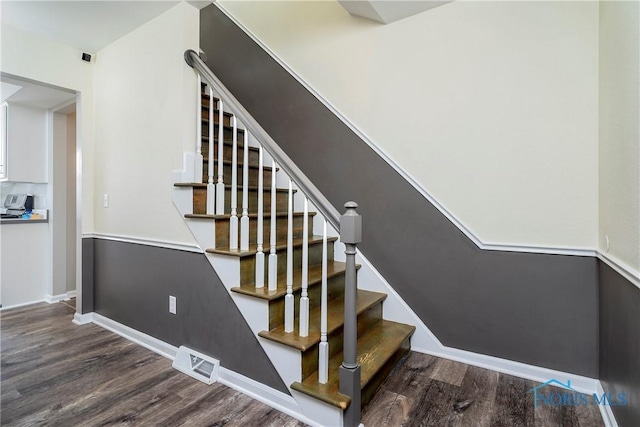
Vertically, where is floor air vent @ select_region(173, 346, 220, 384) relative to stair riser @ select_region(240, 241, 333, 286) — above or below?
below

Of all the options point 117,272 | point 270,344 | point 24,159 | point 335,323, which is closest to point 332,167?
point 335,323

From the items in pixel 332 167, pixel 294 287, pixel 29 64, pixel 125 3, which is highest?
pixel 125 3

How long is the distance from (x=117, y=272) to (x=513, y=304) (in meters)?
2.90

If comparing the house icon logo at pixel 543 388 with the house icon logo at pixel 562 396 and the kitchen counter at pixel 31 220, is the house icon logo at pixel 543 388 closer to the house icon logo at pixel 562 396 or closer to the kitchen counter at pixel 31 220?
the house icon logo at pixel 562 396

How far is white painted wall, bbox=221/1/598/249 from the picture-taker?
1639mm

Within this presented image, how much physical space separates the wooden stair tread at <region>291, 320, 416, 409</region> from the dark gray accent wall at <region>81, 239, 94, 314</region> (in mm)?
2309

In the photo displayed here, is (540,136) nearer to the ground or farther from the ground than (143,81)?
nearer to the ground

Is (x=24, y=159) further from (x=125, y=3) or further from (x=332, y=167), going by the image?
(x=332, y=167)

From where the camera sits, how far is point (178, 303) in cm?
205

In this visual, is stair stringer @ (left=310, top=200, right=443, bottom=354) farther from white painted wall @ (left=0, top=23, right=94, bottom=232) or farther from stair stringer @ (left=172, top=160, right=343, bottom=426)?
white painted wall @ (left=0, top=23, right=94, bottom=232)

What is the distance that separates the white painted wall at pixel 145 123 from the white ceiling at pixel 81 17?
0.21 feet

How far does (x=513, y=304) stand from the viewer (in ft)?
5.90

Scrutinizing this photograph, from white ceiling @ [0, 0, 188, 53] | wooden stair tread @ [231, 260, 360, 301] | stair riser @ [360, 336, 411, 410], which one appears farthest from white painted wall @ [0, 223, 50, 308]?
stair riser @ [360, 336, 411, 410]

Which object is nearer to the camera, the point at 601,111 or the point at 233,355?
the point at 601,111
